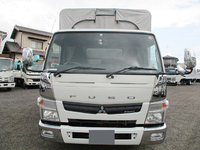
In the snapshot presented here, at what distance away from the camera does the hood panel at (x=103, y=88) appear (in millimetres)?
2299

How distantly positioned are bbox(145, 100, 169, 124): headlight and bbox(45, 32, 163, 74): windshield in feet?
2.07

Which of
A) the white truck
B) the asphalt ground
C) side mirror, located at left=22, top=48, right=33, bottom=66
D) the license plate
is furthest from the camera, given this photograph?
the white truck

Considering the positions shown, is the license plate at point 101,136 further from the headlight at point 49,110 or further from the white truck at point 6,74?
the white truck at point 6,74

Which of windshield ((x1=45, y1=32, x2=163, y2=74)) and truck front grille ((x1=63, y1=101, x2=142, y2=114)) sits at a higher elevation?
windshield ((x1=45, y1=32, x2=163, y2=74))

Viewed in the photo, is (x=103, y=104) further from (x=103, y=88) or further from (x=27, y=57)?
(x=27, y=57)

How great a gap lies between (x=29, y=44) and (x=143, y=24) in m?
20.5

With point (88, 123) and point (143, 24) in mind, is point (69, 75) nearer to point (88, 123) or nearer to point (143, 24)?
point (88, 123)

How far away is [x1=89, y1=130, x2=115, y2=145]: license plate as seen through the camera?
224cm

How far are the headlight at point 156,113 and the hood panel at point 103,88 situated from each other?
0.48 ft

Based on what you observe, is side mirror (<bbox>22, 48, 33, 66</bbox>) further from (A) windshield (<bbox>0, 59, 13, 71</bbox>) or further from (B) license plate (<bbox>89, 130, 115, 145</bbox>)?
(A) windshield (<bbox>0, 59, 13, 71</bbox>)

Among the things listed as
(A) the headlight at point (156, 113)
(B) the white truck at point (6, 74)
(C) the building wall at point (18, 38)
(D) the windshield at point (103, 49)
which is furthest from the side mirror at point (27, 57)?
(C) the building wall at point (18, 38)

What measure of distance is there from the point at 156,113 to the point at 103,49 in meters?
1.30

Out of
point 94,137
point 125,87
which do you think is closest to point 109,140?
point 94,137

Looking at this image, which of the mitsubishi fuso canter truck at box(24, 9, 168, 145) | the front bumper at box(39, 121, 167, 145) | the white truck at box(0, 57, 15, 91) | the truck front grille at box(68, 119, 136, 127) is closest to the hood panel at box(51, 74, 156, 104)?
the mitsubishi fuso canter truck at box(24, 9, 168, 145)
